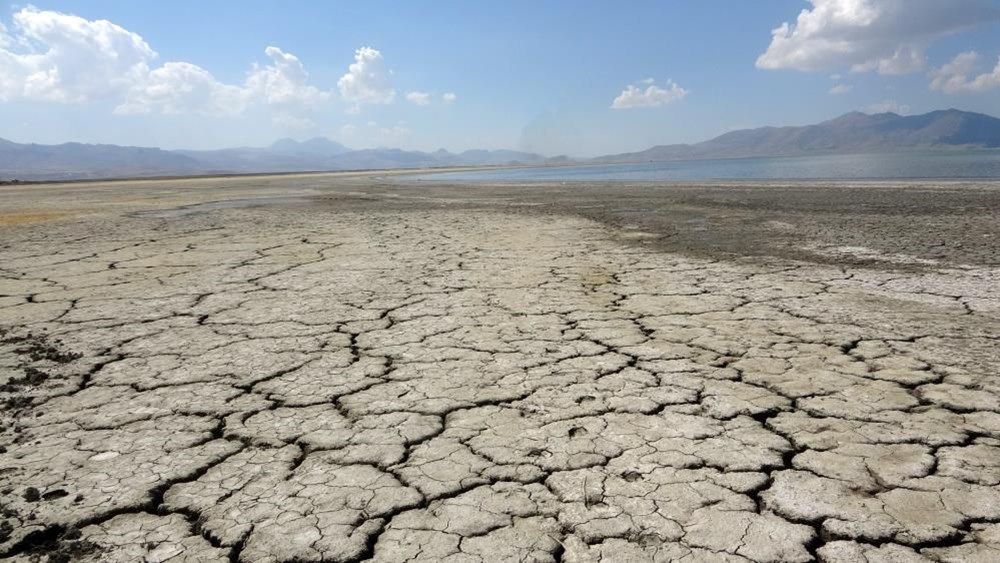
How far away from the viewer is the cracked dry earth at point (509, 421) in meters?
1.51

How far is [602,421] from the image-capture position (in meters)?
2.15

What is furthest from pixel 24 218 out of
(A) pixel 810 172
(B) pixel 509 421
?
(A) pixel 810 172

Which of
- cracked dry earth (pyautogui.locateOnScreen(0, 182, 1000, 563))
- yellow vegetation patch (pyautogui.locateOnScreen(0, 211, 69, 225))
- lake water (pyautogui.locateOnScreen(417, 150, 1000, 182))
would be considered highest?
lake water (pyautogui.locateOnScreen(417, 150, 1000, 182))

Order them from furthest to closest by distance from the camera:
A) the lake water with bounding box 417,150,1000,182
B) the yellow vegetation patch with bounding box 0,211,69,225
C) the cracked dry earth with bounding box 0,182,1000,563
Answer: the lake water with bounding box 417,150,1000,182, the yellow vegetation patch with bounding box 0,211,69,225, the cracked dry earth with bounding box 0,182,1000,563

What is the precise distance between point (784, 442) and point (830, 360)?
96 cm

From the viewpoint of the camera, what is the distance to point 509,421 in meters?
2.17

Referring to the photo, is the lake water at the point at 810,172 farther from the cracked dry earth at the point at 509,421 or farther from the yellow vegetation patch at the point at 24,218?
the yellow vegetation patch at the point at 24,218

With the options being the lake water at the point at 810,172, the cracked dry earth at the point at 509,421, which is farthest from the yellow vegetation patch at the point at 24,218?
the lake water at the point at 810,172

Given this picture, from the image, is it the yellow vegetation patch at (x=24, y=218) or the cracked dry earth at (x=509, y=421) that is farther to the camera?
the yellow vegetation patch at (x=24, y=218)

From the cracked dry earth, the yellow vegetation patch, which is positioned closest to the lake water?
the cracked dry earth

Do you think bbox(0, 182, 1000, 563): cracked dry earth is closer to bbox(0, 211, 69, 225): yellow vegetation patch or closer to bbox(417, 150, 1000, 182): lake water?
bbox(0, 211, 69, 225): yellow vegetation patch

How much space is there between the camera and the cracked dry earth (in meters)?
1.51

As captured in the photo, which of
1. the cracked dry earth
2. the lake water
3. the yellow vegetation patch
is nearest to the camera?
the cracked dry earth

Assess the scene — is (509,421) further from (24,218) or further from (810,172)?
(810,172)
